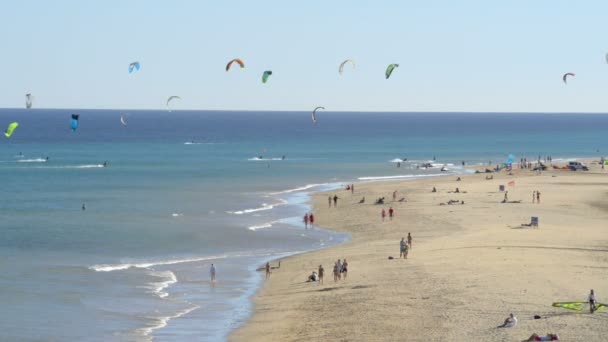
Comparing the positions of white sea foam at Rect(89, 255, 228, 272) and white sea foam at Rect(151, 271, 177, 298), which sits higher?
white sea foam at Rect(89, 255, 228, 272)

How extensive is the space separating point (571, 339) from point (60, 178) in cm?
6385

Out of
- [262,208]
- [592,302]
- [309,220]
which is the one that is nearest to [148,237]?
[309,220]

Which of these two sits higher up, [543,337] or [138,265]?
[543,337]

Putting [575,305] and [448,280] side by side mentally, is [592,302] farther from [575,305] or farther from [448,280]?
[448,280]

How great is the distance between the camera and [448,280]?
2973 cm

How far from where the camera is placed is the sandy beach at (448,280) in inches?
954

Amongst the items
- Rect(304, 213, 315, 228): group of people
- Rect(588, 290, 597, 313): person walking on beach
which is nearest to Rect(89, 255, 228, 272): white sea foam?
Rect(304, 213, 315, 228): group of people

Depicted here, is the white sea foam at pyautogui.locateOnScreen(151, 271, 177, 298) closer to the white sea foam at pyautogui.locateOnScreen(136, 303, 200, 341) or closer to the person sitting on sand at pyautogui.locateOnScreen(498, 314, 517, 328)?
the white sea foam at pyautogui.locateOnScreen(136, 303, 200, 341)

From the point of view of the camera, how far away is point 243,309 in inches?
1152

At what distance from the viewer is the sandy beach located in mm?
24234

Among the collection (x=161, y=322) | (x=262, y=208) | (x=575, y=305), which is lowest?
(x=161, y=322)

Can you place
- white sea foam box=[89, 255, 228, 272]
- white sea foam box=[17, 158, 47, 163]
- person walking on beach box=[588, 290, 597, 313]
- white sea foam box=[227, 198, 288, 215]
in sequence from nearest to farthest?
person walking on beach box=[588, 290, 597, 313], white sea foam box=[89, 255, 228, 272], white sea foam box=[227, 198, 288, 215], white sea foam box=[17, 158, 47, 163]

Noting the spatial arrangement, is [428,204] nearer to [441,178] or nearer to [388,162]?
[441,178]

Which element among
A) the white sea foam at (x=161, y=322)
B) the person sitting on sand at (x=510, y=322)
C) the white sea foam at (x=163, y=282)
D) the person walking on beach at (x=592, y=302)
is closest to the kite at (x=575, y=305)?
the person walking on beach at (x=592, y=302)
